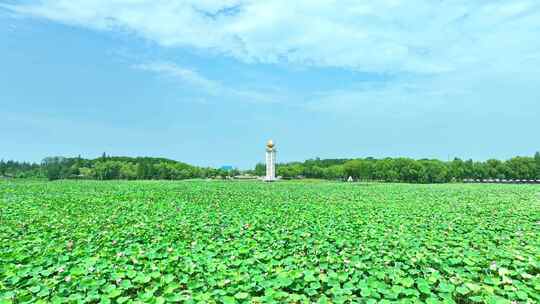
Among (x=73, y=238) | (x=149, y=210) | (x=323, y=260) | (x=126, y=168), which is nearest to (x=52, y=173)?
(x=126, y=168)

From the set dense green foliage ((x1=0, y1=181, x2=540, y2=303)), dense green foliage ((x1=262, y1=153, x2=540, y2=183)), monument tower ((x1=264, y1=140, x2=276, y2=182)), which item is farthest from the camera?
dense green foliage ((x1=262, y1=153, x2=540, y2=183))

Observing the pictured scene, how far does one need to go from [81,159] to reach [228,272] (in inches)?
3965

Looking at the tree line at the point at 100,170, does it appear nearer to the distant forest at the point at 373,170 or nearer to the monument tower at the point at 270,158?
the distant forest at the point at 373,170

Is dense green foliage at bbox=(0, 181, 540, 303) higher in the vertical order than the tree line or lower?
lower

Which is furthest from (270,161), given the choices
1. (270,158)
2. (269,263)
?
(269,263)

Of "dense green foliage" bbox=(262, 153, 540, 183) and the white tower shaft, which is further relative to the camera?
"dense green foliage" bbox=(262, 153, 540, 183)

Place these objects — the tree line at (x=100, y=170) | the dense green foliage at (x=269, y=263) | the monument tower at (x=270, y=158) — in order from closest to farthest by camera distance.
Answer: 1. the dense green foliage at (x=269, y=263)
2. the monument tower at (x=270, y=158)
3. the tree line at (x=100, y=170)

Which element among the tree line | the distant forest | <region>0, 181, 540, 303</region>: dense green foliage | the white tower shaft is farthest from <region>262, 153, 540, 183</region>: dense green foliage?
<region>0, 181, 540, 303</region>: dense green foliage

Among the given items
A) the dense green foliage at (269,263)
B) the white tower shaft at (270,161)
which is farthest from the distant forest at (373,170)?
the dense green foliage at (269,263)

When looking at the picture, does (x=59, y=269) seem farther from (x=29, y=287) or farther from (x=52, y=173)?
(x=52, y=173)

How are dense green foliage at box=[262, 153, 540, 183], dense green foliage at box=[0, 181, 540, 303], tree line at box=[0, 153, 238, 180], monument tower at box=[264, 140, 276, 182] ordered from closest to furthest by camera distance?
dense green foliage at box=[0, 181, 540, 303] < monument tower at box=[264, 140, 276, 182] < dense green foliage at box=[262, 153, 540, 183] < tree line at box=[0, 153, 238, 180]

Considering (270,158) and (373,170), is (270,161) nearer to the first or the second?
(270,158)

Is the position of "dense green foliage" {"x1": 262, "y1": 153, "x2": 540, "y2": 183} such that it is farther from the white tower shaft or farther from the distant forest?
the white tower shaft

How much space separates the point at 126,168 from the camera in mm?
80250
